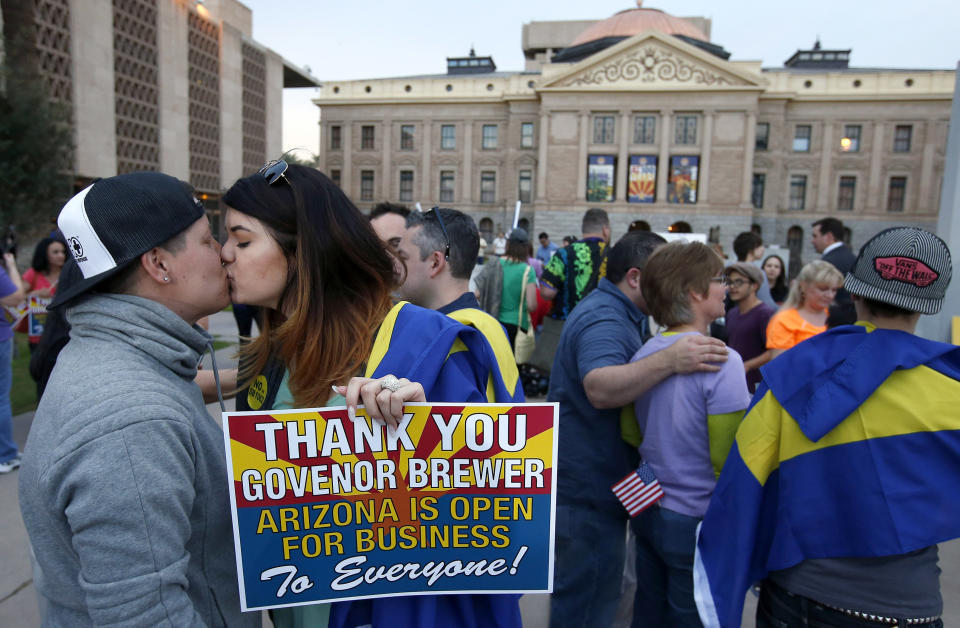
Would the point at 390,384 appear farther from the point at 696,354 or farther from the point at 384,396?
the point at 696,354

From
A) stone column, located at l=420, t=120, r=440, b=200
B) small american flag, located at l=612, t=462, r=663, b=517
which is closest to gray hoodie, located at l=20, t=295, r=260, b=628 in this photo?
small american flag, located at l=612, t=462, r=663, b=517

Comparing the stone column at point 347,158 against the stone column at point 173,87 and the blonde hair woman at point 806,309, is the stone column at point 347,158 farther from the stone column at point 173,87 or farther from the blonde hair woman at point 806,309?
the blonde hair woman at point 806,309

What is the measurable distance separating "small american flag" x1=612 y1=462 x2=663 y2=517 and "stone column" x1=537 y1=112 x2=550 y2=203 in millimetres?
41579

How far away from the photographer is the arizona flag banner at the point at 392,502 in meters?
1.35

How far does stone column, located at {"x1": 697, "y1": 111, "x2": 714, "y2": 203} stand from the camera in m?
40.8

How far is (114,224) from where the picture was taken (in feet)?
4.33

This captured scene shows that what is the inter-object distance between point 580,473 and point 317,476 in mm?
1463

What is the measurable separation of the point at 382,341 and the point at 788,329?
11.9 ft

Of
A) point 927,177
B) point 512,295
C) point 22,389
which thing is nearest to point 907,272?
point 512,295

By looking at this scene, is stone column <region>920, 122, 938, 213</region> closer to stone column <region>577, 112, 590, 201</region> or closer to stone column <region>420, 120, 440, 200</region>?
stone column <region>577, 112, 590, 201</region>

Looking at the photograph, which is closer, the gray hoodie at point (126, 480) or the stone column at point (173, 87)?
the gray hoodie at point (126, 480)

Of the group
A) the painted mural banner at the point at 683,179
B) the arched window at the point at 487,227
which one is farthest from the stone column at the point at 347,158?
the painted mural banner at the point at 683,179

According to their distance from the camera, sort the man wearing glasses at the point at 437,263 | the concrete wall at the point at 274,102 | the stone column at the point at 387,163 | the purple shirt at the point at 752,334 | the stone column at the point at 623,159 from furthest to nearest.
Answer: the stone column at the point at 387,163 < the stone column at the point at 623,159 < the concrete wall at the point at 274,102 < the purple shirt at the point at 752,334 < the man wearing glasses at the point at 437,263

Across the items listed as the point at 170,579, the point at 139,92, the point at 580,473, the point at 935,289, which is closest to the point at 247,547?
the point at 170,579
